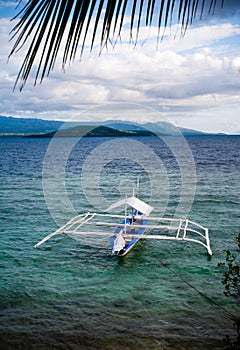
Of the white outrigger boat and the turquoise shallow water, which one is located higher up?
the white outrigger boat

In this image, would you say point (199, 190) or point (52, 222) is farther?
point (199, 190)

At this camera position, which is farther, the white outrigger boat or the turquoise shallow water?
the white outrigger boat

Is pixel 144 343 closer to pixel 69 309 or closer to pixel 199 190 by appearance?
pixel 69 309

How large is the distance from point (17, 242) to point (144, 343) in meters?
10.1

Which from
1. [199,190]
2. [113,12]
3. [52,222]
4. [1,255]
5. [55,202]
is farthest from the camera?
[199,190]

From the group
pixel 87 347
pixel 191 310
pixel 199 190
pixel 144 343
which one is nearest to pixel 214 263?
pixel 191 310

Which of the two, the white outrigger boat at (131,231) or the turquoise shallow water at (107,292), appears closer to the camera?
the turquoise shallow water at (107,292)

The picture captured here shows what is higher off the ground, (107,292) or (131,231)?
(131,231)

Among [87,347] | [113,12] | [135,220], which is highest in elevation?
[113,12]

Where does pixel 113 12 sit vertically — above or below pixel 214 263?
above

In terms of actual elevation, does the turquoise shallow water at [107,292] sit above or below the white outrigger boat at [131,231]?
below

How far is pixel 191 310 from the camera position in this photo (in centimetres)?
1155

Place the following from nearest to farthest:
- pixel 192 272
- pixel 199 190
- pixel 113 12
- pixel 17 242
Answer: pixel 113 12 → pixel 192 272 → pixel 17 242 → pixel 199 190

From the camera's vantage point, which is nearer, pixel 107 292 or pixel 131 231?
pixel 107 292
